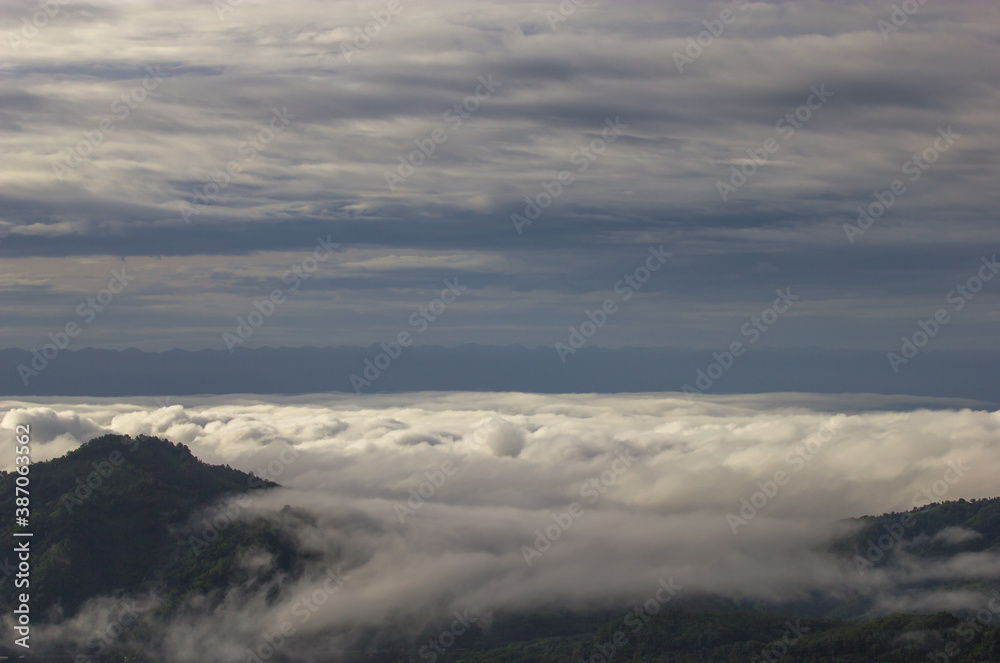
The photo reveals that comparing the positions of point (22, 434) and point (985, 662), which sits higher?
point (22, 434)

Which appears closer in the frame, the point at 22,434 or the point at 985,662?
the point at 22,434
